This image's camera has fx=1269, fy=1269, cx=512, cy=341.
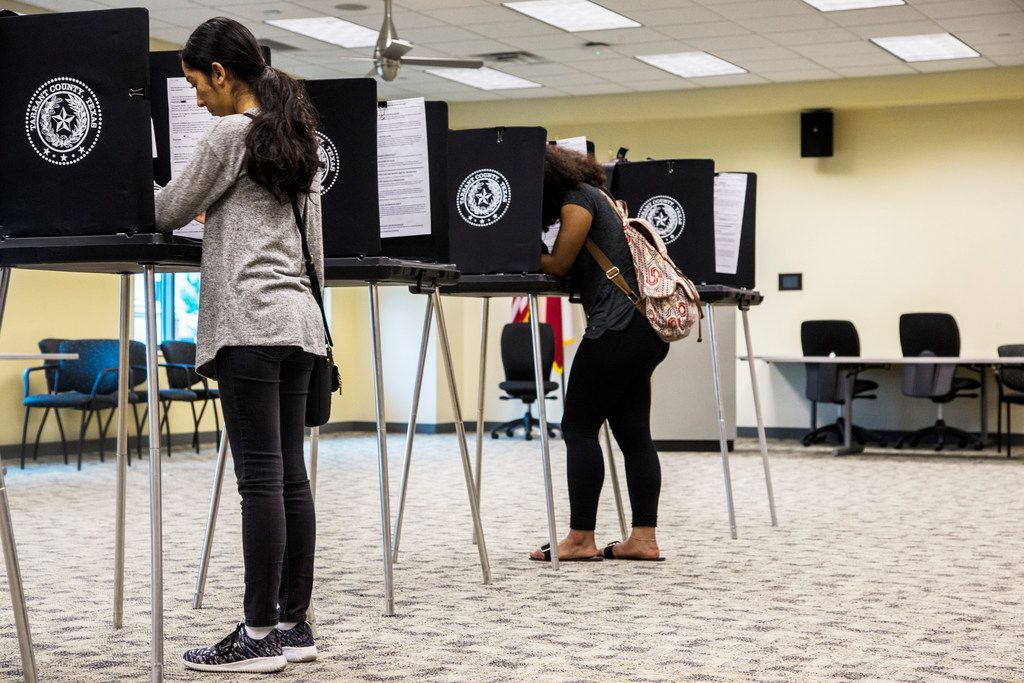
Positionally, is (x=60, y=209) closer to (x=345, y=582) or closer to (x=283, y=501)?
(x=283, y=501)

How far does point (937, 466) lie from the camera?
9.29m

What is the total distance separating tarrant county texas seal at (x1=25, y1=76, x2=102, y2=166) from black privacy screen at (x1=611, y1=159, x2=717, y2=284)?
2.84 m

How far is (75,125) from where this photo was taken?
2.70 m

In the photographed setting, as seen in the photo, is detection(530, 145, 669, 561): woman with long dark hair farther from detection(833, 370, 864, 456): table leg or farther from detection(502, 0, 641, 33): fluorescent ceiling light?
detection(833, 370, 864, 456): table leg

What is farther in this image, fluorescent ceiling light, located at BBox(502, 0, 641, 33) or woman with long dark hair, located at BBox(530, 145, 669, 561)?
fluorescent ceiling light, located at BBox(502, 0, 641, 33)

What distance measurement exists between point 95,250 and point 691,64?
9.18 metres

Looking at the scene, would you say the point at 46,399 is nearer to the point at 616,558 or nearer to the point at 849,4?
the point at 616,558

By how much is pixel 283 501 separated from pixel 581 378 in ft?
5.57

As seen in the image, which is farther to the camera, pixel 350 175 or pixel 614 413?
pixel 614 413

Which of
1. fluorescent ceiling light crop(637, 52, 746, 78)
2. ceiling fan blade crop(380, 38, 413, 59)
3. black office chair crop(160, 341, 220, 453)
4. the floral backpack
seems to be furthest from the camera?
fluorescent ceiling light crop(637, 52, 746, 78)

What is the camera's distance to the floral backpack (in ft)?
13.9

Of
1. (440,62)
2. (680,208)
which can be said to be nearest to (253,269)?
(680,208)

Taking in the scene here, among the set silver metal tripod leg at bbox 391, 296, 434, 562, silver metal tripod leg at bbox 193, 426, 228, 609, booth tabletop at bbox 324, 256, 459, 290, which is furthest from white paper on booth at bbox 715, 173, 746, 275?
silver metal tripod leg at bbox 193, 426, 228, 609

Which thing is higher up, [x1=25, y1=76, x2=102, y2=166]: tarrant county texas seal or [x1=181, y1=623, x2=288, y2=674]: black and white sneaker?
[x1=25, y1=76, x2=102, y2=166]: tarrant county texas seal
